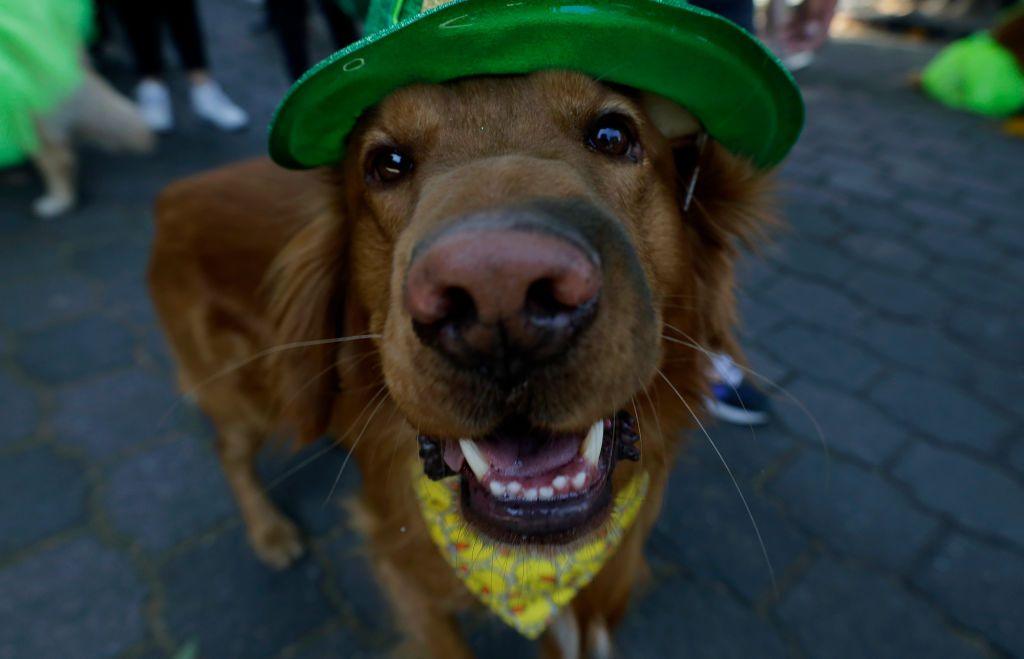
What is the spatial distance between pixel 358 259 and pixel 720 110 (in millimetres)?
924

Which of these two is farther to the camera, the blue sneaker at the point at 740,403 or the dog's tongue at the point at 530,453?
the blue sneaker at the point at 740,403

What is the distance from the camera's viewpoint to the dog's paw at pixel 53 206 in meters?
4.18

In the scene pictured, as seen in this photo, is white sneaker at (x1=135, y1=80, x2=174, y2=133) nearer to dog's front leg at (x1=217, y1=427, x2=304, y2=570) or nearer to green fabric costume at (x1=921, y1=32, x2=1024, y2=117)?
dog's front leg at (x1=217, y1=427, x2=304, y2=570)

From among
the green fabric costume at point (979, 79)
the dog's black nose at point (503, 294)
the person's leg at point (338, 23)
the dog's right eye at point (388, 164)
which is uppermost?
the dog's black nose at point (503, 294)

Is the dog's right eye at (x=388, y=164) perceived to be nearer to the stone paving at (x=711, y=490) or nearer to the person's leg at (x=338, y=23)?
the stone paving at (x=711, y=490)

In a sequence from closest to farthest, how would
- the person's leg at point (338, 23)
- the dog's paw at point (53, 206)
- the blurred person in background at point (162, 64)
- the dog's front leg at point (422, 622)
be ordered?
the dog's front leg at point (422, 622)
the person's leg at point (338, 23)
the dog's paw at point (53, 206)
the blurred person in background at point (162, 64)

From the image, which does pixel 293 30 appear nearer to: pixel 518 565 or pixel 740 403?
pixel 740 403

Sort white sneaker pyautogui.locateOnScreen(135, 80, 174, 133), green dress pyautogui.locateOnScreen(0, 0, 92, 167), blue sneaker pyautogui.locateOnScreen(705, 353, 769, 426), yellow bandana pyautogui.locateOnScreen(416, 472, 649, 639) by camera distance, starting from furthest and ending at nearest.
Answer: white sneaker pyautogui.locateOnScreen(135, 80, 174, 133)
green dress pyautogui.locateOnScreen(0, 0, 92, 167)
blue sneaker pyautogui.locateOnScreen(705, 353, 769, 426)
yellow bandana pyautogui.locateOnScreen(416, 472, 649, 639)

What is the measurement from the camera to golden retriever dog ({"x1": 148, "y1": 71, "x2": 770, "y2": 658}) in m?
0.96

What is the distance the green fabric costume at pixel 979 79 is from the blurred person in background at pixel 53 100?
7.34 m

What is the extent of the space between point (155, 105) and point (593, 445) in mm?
5399

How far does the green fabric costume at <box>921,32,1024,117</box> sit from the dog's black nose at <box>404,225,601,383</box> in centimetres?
714

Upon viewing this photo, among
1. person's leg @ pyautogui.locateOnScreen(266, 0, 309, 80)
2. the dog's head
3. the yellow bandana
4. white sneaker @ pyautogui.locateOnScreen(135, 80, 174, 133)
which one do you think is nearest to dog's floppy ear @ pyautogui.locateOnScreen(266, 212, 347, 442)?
the dog's head

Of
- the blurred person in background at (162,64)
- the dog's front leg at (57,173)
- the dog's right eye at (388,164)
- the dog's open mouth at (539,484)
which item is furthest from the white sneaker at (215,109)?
the dog's open mouth at (539,484)
